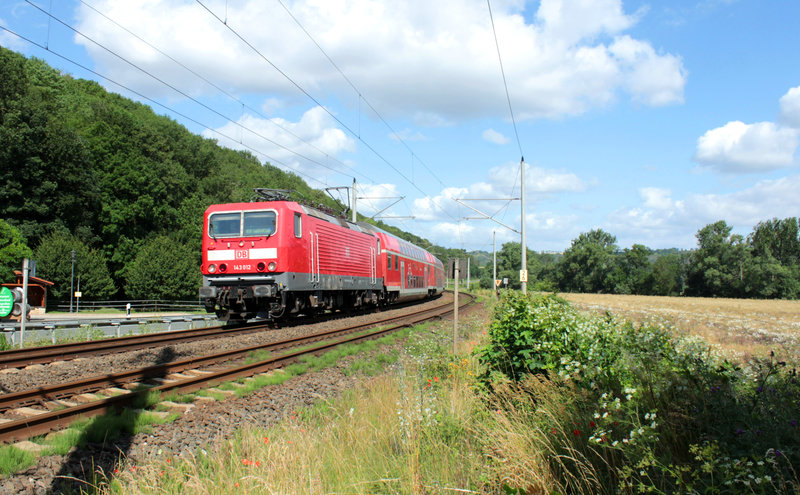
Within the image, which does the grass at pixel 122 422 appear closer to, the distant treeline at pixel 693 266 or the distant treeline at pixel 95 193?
the distant treeline at pixel 95 193

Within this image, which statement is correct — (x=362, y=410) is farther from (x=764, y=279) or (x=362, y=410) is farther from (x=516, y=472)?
(x=764, y=279)

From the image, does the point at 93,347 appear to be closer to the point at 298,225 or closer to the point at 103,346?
the point at 103,346

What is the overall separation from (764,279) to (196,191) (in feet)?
270

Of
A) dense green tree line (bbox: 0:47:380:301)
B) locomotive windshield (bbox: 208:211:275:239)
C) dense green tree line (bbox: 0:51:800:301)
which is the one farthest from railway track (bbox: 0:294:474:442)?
dense green tree line (bbox: 0:47:380:301)

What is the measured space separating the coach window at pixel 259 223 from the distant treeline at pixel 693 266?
209ft

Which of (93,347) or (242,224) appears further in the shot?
(242,224)

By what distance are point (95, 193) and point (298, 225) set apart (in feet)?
130

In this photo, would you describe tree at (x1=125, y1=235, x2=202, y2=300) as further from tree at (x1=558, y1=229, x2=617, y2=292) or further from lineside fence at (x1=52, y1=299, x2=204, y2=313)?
A: tree at (x1=558, y1=229, x2=617, y2=292)

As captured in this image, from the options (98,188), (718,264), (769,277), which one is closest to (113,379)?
(98,188)

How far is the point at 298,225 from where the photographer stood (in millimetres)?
16219

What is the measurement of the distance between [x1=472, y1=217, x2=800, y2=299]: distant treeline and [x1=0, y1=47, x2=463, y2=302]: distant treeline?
45853mm

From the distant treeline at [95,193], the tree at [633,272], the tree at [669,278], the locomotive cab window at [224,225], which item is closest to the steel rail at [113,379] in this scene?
the locomotive cab window at [224,225]

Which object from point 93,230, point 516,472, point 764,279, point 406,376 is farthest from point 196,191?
point 764,279

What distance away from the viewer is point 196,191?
199ft
